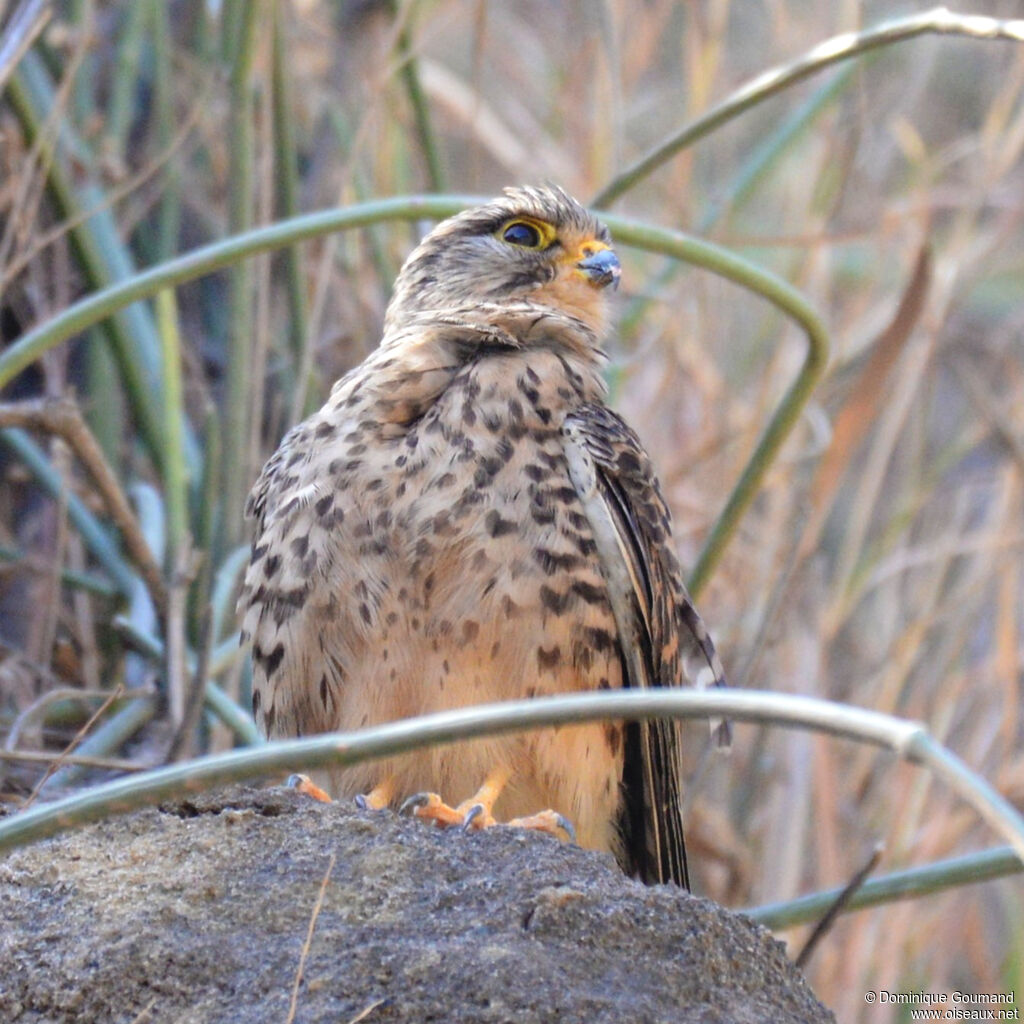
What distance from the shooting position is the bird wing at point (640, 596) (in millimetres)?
2672

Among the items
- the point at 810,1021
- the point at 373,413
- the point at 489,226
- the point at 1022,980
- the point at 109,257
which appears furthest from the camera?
the point at 1022,980

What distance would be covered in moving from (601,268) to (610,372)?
2.95 feet

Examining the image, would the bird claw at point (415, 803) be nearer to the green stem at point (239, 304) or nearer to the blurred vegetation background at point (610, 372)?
the blurred vegetation background at point (610, 372)

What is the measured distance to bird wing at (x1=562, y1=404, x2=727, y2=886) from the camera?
2672mm

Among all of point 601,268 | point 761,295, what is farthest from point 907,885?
point 601,268

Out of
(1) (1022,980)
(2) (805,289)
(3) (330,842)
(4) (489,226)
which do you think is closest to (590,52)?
(2) (805,289)

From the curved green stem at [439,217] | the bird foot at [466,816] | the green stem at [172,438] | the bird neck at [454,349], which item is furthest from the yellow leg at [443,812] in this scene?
the green stem at [172,438]

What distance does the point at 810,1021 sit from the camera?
72.2 inches

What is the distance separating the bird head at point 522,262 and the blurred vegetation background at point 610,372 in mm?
354

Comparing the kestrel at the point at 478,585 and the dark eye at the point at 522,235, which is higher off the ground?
the dark eye at the point at 522,235

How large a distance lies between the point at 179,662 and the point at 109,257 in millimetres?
1208

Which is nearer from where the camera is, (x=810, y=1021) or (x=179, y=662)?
(x=810, y=1021)

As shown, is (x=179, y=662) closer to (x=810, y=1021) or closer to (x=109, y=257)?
(x=109, y=257)

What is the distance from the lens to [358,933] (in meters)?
1.75
